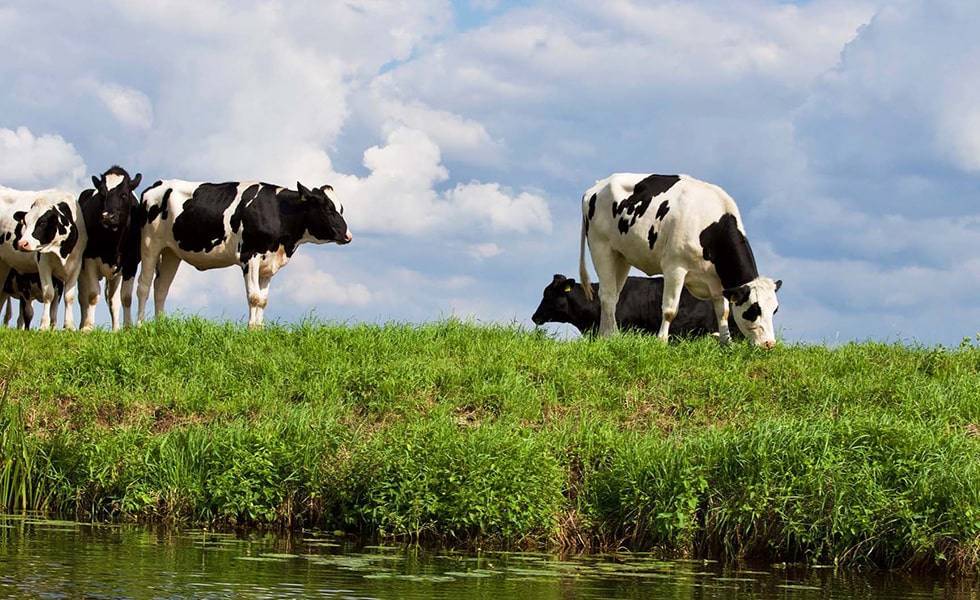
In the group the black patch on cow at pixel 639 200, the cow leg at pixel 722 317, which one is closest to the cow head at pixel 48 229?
the black patch on cow at pixel 639 200

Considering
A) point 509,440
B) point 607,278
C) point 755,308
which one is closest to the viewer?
point 509,440

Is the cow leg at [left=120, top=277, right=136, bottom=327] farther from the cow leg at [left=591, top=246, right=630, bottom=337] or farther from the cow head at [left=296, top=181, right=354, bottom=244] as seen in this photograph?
the cow leg at [left=591, top=246, right=630, bottom=337]

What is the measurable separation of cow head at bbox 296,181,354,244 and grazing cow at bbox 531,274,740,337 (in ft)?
15.2

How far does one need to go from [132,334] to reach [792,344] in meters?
9.12

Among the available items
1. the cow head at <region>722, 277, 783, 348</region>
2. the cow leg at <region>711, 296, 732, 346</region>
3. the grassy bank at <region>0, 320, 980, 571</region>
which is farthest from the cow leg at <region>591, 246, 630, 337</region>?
the grassy bank at <region>0, 320, 980, 571</region>

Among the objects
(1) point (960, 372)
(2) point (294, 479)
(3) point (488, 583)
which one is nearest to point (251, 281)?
(2) point (294, 479)

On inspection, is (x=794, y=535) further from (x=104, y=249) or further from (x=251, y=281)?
(x=104, y=249)

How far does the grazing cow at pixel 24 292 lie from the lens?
26.0 meters

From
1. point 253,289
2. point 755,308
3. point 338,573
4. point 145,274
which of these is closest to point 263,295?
point 253,289

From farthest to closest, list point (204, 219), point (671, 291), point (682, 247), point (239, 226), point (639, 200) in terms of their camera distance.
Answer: point (204, 219)
point (239, 226)
point (639, 200)
point (671, 291)
point (682, 247)

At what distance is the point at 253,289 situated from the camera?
861 inches

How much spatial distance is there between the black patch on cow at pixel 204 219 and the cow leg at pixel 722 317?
8407mm

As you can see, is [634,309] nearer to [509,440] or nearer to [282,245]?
[282,245]

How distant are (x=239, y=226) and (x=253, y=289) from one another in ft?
3.88
